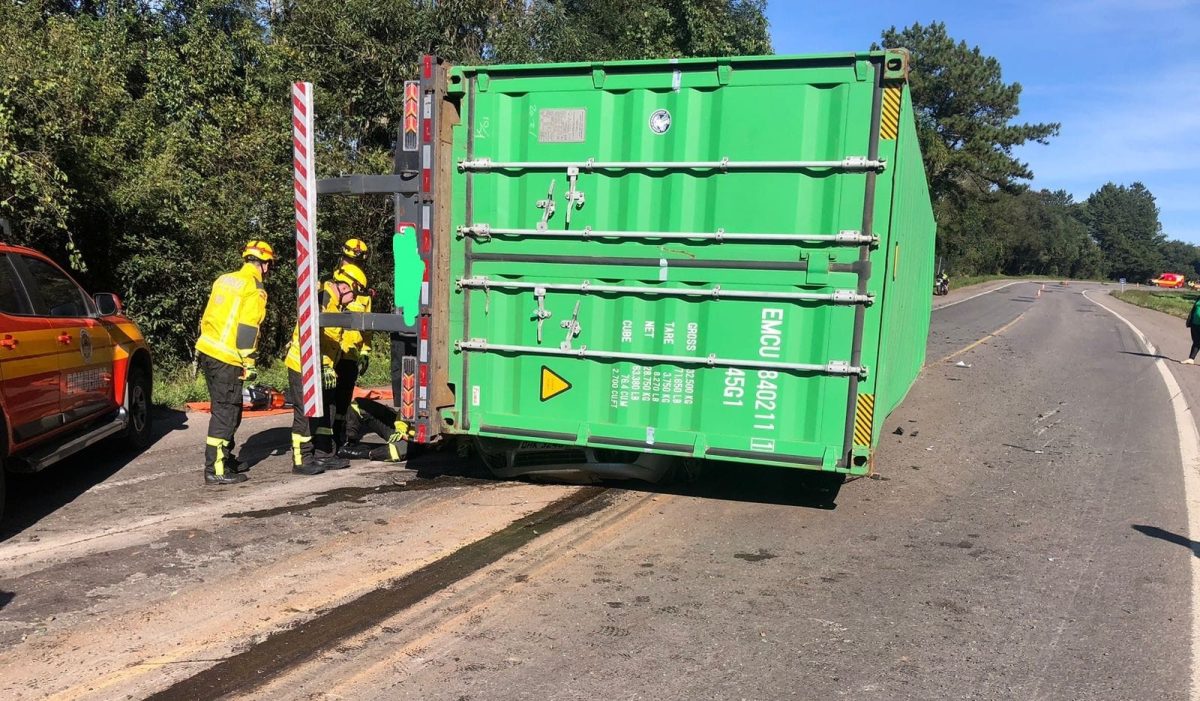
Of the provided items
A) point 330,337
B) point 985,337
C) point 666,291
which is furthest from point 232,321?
point 985,337

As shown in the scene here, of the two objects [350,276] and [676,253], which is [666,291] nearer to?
[676,253]

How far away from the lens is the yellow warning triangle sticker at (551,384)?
17.6 ft

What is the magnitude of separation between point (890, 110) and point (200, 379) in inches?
394

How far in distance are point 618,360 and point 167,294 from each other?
9.08m

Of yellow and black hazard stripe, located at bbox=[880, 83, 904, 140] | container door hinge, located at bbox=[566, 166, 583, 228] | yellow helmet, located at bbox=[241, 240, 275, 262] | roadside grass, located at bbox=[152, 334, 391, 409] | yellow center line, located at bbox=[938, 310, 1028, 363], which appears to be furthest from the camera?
yellow center line, located at bbox=[938, 310, 1028, 363]

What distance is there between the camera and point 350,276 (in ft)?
22.2

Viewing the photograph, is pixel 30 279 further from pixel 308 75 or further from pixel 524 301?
pixel 308 75

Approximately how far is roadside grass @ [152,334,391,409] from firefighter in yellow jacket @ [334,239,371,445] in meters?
2.12

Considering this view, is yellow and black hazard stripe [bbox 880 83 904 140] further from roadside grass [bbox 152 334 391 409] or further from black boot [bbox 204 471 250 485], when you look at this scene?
roadside grass [bbox 152 334 391 409]

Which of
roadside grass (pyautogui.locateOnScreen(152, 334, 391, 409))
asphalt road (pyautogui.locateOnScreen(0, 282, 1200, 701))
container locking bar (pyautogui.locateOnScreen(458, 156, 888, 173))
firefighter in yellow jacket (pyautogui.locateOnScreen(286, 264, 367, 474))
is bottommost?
roadside grass (pyautogui.locateOnScreen(152, 334, 391, 409))

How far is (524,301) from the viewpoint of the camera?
5.37 m

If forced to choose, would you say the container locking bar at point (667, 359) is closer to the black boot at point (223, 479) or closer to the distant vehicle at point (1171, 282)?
the black boot at point (223, 479)

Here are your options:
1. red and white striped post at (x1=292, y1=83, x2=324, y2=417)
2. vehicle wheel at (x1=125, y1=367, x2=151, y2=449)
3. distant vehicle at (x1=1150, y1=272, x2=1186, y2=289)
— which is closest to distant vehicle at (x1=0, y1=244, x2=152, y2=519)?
vehicle wheel at (x1=125, y1=367, x2=151, y2=449)

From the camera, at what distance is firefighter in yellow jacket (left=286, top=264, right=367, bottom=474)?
6406 mm
